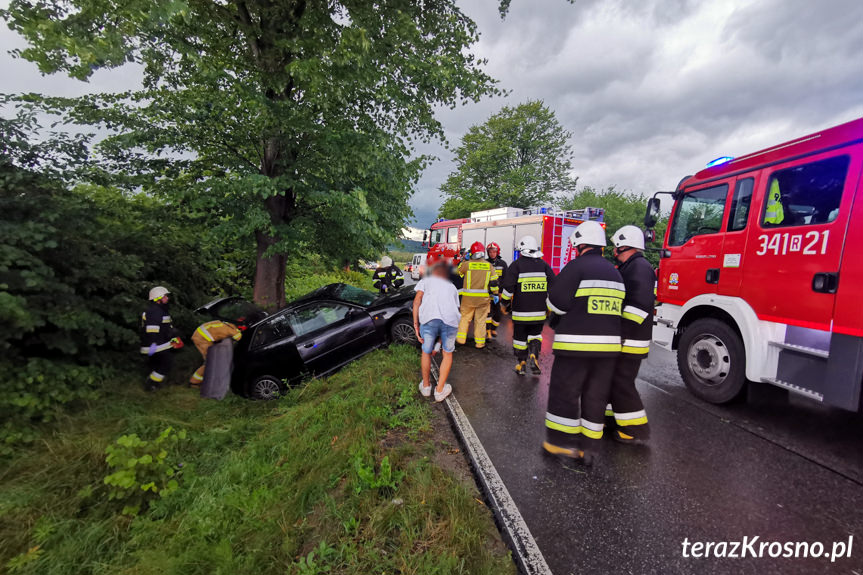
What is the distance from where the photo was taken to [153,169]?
601cm

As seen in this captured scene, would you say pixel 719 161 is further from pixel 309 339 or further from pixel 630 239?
pixel 309 339

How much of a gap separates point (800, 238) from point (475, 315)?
3951mm

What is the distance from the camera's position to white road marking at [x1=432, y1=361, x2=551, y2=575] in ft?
6.13

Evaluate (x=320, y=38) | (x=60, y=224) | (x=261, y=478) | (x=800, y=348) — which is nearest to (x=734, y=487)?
(x=800, y=348)

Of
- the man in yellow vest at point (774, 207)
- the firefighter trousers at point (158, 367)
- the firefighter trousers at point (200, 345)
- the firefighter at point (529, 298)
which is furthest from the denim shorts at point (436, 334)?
the firefighter trousers at point (158, 367)

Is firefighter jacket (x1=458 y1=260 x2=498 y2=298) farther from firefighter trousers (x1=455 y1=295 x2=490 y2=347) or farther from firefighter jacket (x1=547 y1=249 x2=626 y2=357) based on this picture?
firefighter jacket (x1=547 y1=249 x2=626 y2=357)

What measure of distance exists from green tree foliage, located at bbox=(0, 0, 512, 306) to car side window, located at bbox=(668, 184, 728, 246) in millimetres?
3885

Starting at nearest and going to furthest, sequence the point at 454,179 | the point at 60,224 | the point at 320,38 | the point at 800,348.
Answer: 1. the point at 800,348
2. the point at 60,224
3. the point at 320,38
4. the point at 454,179

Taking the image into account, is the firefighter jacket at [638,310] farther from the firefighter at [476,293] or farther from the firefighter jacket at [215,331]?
the firefighter jacket at [215,331]

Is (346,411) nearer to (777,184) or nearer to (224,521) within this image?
(224,521)

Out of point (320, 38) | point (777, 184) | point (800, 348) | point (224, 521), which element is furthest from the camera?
point (320, 38)

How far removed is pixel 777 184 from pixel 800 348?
5.20 ft

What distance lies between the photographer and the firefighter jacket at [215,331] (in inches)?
207

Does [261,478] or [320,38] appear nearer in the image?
[261,478]
